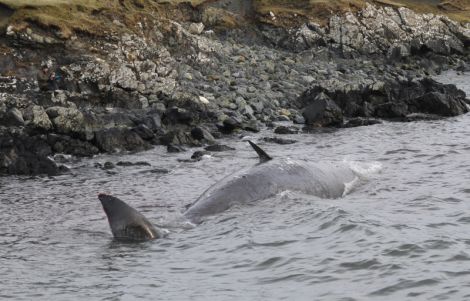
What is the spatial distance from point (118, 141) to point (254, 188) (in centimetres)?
Result: 884

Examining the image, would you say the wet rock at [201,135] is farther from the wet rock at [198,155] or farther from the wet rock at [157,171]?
the wet rock at [157,171]

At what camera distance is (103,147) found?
20.8 metres

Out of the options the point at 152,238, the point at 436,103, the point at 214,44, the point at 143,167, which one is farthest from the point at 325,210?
the point at 214,44

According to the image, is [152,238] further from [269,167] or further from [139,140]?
[139,140]

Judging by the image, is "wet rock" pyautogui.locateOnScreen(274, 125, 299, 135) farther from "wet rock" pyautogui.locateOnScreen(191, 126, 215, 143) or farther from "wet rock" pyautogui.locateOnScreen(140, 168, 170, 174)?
"wet rock" pyautogui.locateOnScreen(140, 168, 170, 174)

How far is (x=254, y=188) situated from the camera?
42.8 feet

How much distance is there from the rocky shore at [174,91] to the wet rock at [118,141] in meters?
0.03

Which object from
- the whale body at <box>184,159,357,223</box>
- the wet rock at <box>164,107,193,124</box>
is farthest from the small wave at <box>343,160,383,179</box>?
the wet rock at <box>164,107,193,124</box>

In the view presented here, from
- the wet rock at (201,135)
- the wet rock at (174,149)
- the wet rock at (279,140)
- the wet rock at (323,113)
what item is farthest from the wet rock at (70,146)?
the wet rock at (323,113)

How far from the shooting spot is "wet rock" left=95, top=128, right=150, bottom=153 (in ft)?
68.4

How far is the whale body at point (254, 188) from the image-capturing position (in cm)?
1106

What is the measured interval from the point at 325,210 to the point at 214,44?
21.4m

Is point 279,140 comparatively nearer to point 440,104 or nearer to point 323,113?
point 323,113

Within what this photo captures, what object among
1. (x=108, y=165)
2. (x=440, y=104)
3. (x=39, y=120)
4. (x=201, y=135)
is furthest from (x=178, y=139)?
(x=440, y=104)
